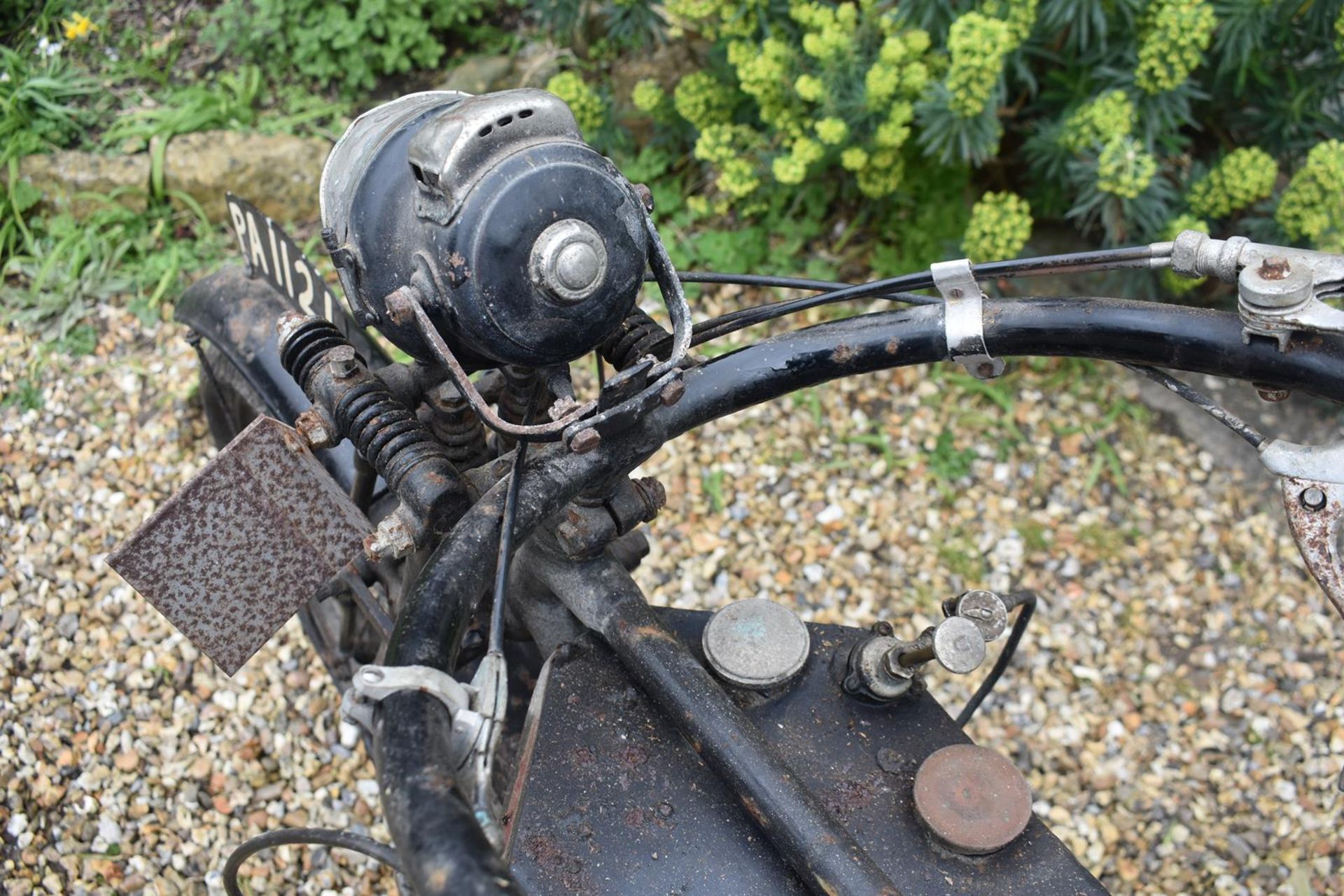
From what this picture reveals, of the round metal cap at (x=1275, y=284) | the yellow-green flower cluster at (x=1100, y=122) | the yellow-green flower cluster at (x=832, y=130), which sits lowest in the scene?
the yellow-green flower cluster at (x=1100, y=122)

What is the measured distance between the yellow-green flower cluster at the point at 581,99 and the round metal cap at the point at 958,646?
2.33m

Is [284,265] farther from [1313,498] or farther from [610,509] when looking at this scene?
[1313,498]

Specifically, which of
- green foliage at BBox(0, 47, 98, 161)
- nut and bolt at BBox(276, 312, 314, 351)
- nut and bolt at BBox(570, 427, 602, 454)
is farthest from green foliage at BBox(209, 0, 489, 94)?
nut and bolt at BBox(570, 427, 602, 454)

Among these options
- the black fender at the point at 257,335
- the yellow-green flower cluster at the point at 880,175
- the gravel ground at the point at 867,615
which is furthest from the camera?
the yellow-green flower cluster at the point at 880,175

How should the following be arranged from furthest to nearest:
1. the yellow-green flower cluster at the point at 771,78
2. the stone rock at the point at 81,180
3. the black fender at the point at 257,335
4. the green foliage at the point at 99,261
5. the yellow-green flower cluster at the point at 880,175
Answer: the stone rock at the point at 81,180, the green foliage at the point at 99,261, the yellow-green flower cluster at the point at 880,175, the yellow-green flower cluster at the point at 771,78, the black fender at the point at 257,335

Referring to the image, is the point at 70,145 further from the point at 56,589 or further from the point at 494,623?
the point at 494,623

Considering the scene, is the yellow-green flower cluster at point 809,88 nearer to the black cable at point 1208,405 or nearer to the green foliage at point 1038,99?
the green foliage at point 1038,99

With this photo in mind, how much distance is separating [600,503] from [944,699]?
5.16 feet

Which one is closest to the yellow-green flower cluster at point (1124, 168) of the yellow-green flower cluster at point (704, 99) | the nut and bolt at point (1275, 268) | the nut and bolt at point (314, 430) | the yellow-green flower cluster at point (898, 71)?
the yellow-green flower cluster at point (898, 71)

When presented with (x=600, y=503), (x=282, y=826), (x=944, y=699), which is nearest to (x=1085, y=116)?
(x=944, y=699)

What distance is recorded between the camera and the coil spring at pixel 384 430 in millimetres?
1407

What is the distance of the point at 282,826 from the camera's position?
255 cm

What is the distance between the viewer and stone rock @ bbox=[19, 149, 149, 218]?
145 inches

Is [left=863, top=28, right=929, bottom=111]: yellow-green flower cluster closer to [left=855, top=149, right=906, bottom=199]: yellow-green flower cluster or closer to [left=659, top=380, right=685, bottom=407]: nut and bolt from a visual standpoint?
[left=855, top=149, right=906, bottom=199]: yellow-green flower cluster
